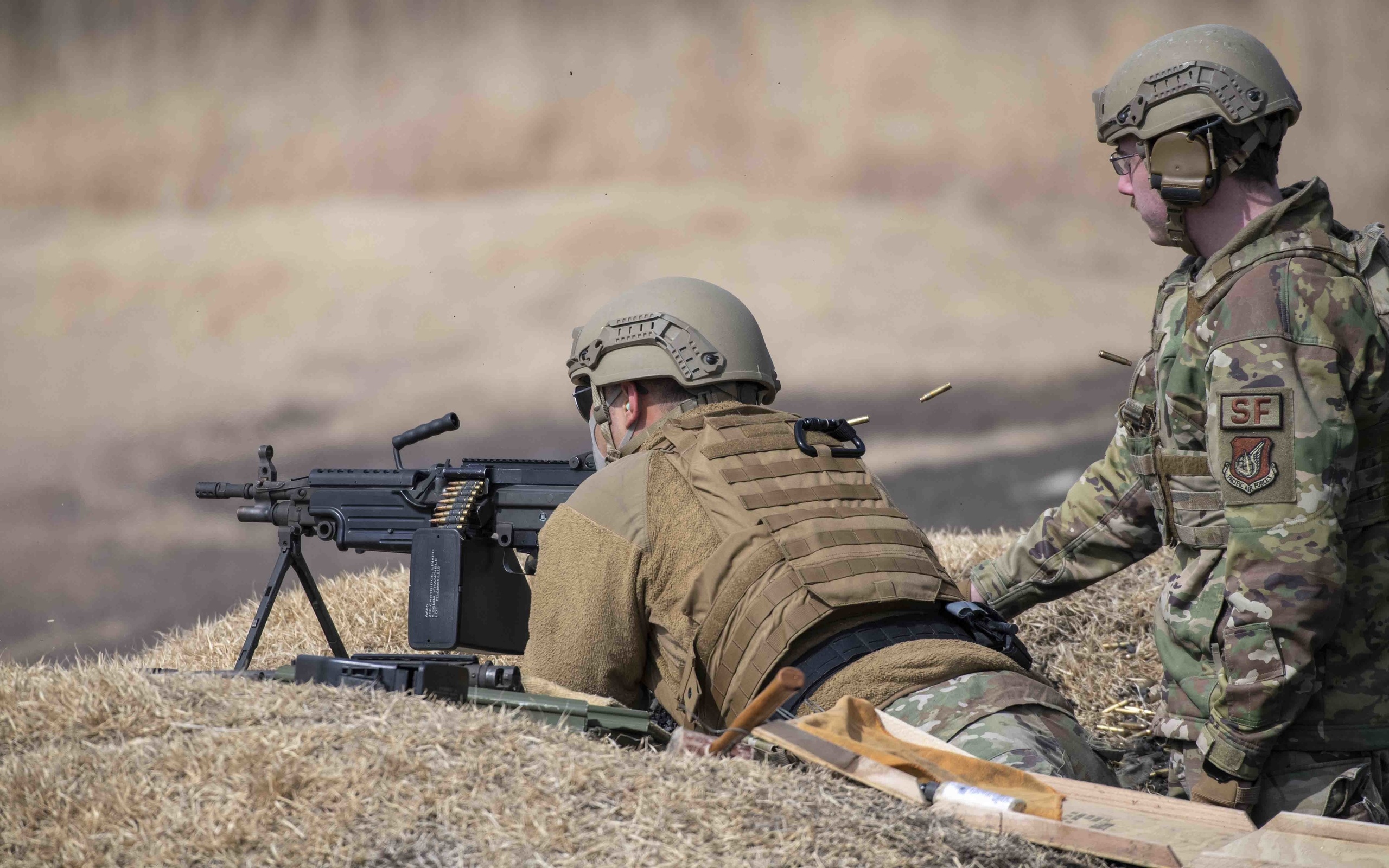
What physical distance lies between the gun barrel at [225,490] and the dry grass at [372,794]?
3.09 metres

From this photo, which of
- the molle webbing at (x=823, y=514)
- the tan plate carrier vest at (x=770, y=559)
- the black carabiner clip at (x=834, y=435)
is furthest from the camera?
the black carabiner clip at (x=834, y=435)

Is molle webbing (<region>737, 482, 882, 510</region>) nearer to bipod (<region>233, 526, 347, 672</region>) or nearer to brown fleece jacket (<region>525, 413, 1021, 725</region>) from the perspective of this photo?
brown fleece jacket (<region>525, 413, 1021, 725</region>)

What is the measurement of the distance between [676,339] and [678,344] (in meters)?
0.02

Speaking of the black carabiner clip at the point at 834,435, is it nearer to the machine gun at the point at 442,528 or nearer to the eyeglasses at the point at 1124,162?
the eyeglasses at the point at 1124,162

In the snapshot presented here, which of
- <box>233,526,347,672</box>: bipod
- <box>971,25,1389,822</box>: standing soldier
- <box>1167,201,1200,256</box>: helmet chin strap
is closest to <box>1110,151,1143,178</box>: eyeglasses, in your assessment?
<box>971,25,1389,822</box>: standing soldier

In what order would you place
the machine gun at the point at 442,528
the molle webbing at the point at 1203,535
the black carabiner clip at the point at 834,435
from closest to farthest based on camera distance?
the molle webbing at the point at 1203,535 → the black carabiner clip at the point at 834,435 → the machine gun at the point at 442,528

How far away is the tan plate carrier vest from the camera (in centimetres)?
329

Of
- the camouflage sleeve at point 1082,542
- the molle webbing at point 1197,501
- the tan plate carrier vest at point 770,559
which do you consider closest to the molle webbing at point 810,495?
the tan plate carrier vest at point 770,559

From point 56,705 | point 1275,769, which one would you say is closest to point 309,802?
point 56,705

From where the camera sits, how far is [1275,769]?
9.90 ft

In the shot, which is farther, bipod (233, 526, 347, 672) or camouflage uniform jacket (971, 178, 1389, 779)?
bipod (233, 526, 347, 672)

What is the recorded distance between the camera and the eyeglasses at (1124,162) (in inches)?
132

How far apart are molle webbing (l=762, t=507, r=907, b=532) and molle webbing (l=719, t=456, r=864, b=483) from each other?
0.13 metres

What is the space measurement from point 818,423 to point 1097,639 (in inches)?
114
